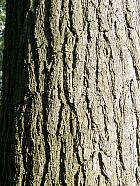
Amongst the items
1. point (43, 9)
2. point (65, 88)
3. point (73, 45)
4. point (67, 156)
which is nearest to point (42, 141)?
point (67, 156)

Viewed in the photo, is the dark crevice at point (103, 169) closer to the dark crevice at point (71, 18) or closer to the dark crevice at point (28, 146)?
the dark crevice at point (28, 146)

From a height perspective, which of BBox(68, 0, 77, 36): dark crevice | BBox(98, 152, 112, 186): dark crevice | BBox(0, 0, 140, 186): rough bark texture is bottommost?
BBox(98, 152, 112, 186): dark crevice

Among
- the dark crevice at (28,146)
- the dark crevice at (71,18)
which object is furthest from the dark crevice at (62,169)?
the dark crevice at (71,18)

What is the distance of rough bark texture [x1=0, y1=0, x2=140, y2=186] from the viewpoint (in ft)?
5.63

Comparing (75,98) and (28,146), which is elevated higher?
(75,98)

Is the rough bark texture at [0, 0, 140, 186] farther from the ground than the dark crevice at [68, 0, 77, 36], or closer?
closer

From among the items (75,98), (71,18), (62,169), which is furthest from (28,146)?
(71,18)

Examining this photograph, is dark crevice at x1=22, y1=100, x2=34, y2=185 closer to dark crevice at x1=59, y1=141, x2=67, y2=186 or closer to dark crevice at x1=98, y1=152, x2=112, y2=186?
dark crevice at x1=59, y1=141, x2=67, y2=186

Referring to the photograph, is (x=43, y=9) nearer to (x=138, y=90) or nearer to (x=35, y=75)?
(x=35, y=75)

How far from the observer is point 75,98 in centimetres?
177

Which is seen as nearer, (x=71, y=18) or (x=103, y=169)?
(x=103, y=169)

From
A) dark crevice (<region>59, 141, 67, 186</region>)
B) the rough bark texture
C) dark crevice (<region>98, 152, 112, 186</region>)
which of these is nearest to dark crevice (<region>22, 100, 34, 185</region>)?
the rough bark texture

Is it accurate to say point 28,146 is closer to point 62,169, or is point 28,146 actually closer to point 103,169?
point 62,169

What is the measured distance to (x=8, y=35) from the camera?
7.01 feet
